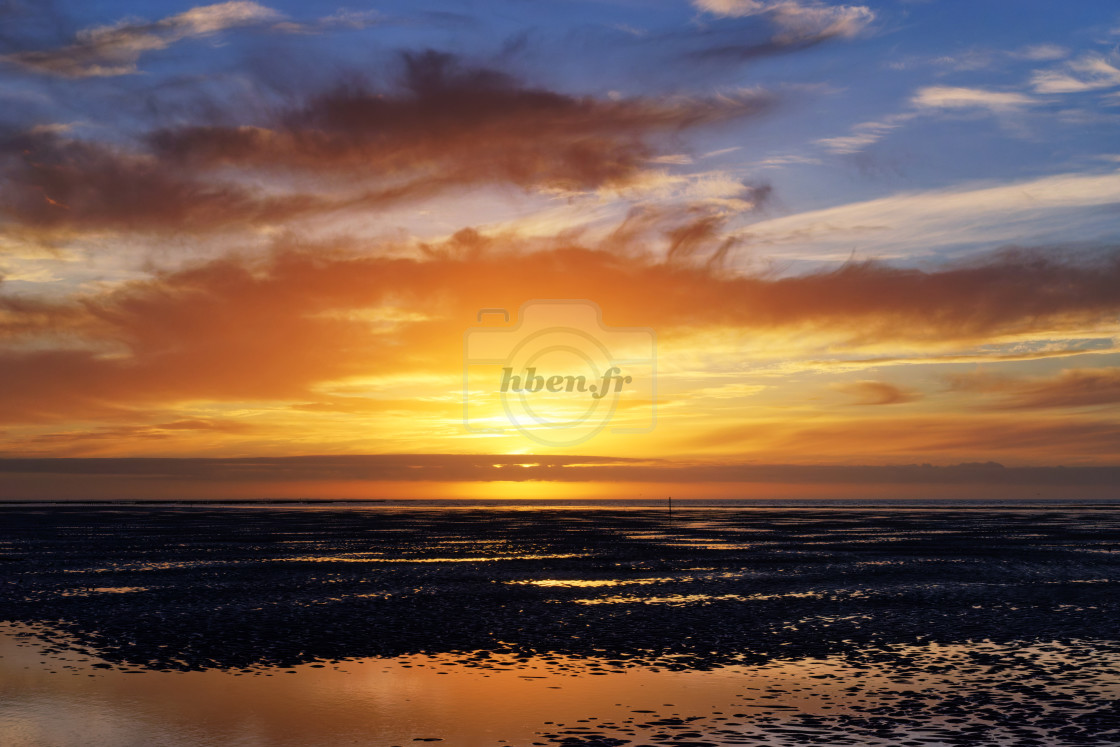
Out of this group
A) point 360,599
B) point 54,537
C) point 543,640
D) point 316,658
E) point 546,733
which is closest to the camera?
point 546,733

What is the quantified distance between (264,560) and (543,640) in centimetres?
2741

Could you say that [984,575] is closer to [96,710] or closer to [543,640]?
[543,640]

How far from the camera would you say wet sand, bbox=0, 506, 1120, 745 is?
14508 millimetres

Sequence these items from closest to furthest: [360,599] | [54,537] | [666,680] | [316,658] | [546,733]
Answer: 1. [546,733]
2. [666,680]
3. [316,658]
4. [360,599]
5. [54,537]

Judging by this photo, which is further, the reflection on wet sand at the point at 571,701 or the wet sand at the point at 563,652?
the wet sand at the point at 563,652

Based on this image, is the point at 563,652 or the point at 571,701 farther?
the point at 563,652

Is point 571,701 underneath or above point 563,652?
above

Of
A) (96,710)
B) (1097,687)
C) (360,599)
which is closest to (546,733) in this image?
(96,710)

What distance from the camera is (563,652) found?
21.1 meters

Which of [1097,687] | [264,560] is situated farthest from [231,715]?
[264,560]

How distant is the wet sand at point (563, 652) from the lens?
14508 millimetres

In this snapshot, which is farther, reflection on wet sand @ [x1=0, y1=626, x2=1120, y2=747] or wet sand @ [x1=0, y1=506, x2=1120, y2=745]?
wet sand @ [x1=0, y1=506, x2=1120, y2=745]

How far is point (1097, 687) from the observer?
669 inches

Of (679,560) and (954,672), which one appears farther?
(679,560)
